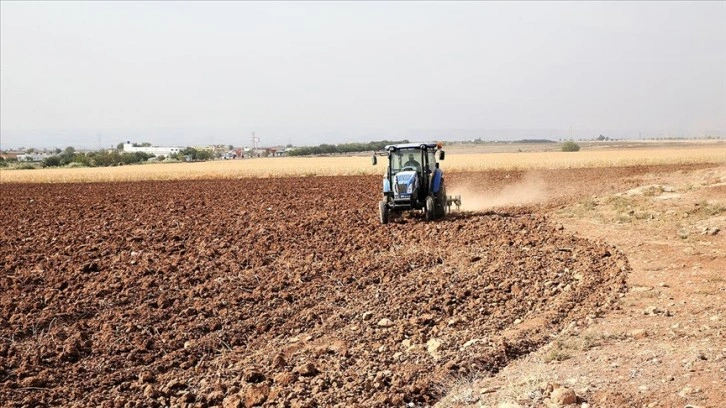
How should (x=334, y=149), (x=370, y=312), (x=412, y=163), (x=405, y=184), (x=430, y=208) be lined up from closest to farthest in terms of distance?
(x=370, y=312) → (x=405, y=184) → (x=430, y=208) → (x=412, y=163) → (x=334, y=149)

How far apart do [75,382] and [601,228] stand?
40.2ft

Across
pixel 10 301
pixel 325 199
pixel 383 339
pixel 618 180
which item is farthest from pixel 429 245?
pixel 618 180

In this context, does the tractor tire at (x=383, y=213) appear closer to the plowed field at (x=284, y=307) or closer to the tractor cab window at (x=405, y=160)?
the plowed field at (x=284, y=307)

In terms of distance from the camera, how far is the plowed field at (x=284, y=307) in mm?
6613

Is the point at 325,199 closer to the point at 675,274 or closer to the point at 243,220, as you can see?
the point at 243,220

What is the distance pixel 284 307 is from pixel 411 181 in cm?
830

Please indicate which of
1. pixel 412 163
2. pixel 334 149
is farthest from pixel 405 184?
pixel 334 149

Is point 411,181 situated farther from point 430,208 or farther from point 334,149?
point 334,149

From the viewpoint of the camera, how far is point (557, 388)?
18.3 feet

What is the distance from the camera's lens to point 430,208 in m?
17.2

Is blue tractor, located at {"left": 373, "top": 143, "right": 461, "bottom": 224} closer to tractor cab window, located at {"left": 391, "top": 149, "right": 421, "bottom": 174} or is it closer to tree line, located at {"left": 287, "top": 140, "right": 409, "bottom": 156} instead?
tractor cab window, located at {"left": 391, "top": 149, "right": 421, "bottom": 174}

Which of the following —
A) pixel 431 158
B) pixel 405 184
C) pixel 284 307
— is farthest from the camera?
pixel 431 158

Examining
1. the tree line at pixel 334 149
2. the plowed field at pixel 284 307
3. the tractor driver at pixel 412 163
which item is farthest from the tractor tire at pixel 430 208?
the tree line at pixel 334 149

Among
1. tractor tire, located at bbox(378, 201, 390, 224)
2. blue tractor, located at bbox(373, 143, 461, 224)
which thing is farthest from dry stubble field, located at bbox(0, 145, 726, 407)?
blue tractor, located at bbox(373, 143, 461, 224)
